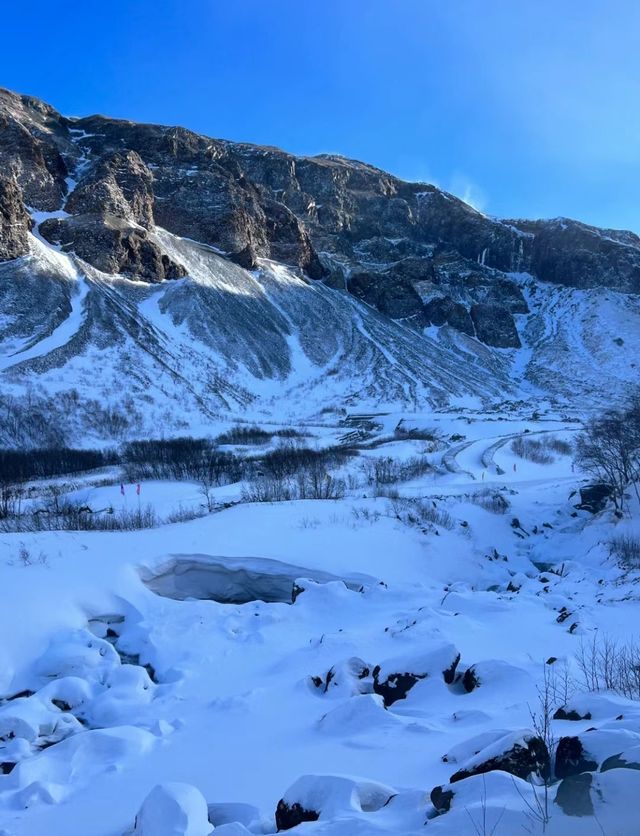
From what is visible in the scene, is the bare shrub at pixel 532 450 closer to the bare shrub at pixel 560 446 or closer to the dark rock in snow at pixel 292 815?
the bare shrub at pixel 560 446

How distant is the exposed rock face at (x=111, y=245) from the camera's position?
70.8m

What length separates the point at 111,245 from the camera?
71.2 meters

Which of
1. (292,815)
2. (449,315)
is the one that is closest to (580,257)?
(449,315)

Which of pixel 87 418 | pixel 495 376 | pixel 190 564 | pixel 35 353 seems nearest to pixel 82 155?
pixel 35 353

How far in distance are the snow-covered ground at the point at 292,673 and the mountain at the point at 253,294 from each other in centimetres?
3326

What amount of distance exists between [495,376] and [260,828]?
289 feet

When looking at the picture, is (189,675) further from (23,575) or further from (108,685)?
(23,575)

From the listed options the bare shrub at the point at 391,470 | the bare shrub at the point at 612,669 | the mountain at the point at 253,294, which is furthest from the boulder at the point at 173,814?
the mountain at the point at 253,294

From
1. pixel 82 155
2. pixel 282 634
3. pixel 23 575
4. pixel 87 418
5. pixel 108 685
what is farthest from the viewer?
pixel 82 155

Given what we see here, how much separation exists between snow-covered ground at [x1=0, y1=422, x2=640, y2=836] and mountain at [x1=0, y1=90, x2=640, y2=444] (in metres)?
33.3

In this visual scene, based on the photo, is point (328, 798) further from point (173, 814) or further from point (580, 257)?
point (580, 257)

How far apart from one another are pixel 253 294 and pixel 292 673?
254 ft

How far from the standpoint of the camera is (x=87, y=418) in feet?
149

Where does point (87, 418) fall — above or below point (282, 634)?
above
